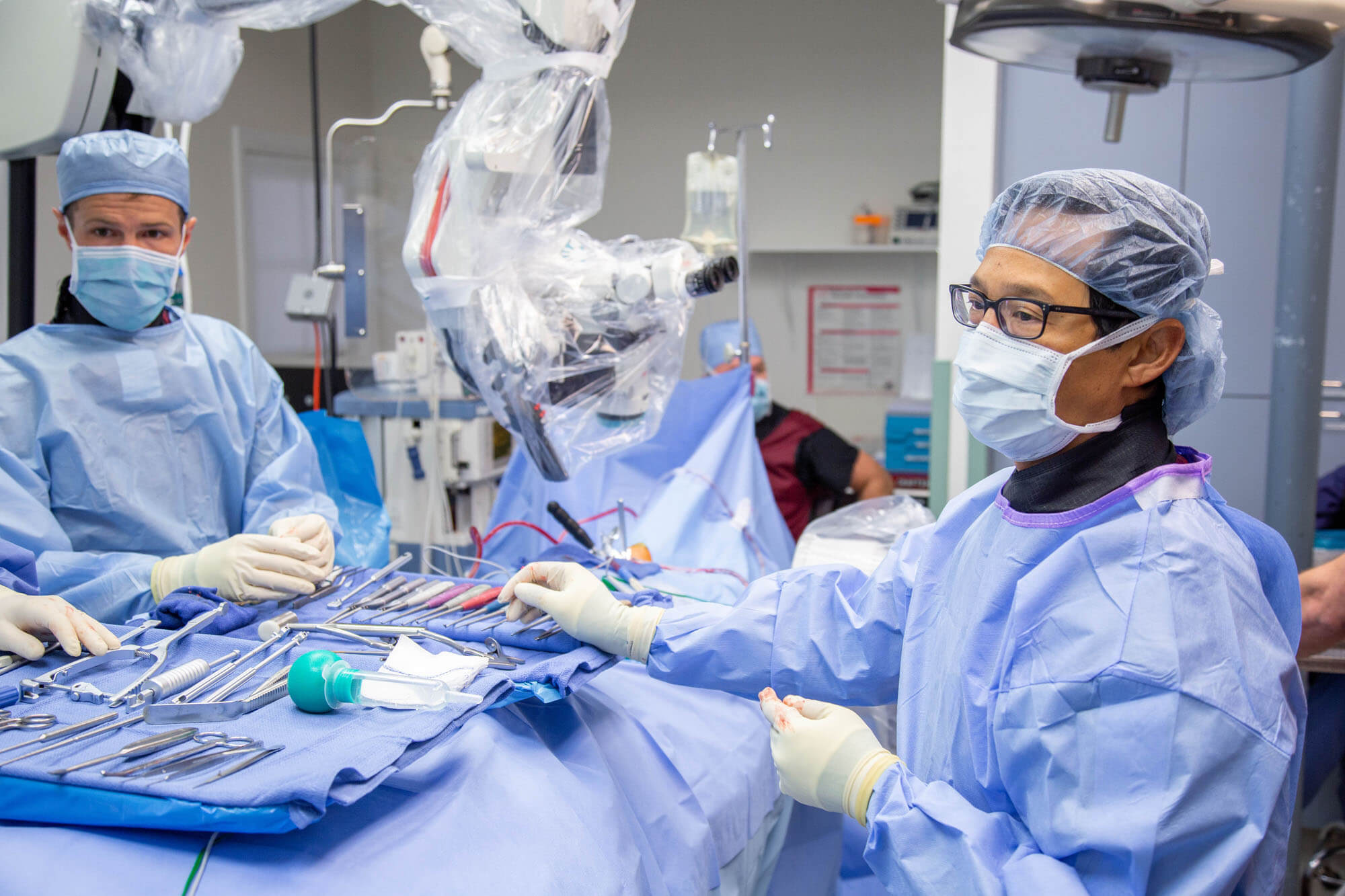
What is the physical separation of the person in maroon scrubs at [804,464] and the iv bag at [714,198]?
654mm

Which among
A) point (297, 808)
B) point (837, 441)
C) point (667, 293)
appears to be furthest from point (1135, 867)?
point (837, 441)

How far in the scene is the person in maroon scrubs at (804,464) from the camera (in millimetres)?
3312

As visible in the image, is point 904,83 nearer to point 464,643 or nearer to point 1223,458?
point 1223,458

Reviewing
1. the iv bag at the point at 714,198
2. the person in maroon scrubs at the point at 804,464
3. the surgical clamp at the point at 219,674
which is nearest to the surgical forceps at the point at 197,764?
the surgical clamp at the point at 219,674

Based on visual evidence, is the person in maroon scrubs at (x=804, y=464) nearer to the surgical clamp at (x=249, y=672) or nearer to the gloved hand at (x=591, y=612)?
the gloved hand at (x=591, y=612)

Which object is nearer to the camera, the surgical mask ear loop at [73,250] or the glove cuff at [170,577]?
the glove cuff at [170,577]

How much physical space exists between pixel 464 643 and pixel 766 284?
4.17 meters

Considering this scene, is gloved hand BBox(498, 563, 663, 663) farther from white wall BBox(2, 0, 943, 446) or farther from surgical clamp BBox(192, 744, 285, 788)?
white wall BBox(2, 0, 943, 446)

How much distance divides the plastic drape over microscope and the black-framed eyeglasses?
2.16 feet

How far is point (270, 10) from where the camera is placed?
5.62 feet

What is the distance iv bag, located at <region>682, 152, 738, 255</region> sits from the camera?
2.62 m

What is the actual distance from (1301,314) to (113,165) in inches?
80.7

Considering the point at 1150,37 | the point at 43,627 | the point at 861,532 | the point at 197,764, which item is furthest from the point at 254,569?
the point at 1150,37

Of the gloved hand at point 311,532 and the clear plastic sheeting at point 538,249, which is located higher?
the clear plastic sheeting at point 538,249
